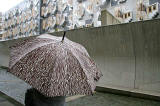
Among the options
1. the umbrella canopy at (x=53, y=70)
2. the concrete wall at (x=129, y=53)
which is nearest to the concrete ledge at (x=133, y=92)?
the concrete wall at (x=129, y=53)

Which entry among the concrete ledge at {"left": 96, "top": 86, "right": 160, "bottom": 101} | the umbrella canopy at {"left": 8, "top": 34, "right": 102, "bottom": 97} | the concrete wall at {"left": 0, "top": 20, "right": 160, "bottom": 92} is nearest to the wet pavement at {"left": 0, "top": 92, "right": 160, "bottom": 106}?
the concrete ledge at {"left": 96, "top": 86, "right": 160, "bottom": 101}

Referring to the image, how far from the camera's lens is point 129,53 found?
4680 millimetres

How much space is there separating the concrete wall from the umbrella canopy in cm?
300

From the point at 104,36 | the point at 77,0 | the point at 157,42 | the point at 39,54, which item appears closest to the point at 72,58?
the point at 39,54

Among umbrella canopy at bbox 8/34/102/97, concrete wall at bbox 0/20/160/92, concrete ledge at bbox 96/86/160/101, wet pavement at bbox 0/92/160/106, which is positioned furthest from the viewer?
concrete wall at bbox 0/20/160/92

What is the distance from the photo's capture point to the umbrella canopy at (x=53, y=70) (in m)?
1.53

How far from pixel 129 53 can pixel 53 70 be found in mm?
3542

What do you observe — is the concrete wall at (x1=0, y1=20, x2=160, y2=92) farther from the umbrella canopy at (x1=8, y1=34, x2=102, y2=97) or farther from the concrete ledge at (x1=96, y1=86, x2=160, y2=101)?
the umbrella canopy at (x1=8, y1=34, x2=102, y2=97)

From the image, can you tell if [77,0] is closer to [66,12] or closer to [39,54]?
[66,12]

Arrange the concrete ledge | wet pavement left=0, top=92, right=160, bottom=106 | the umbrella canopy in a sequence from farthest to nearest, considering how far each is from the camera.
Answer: the concrete ledge → wet pavement left=0, top=92, right=160, bottom=106 → the umbrella canopy

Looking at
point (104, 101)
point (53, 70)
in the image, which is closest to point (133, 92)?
point (104, 101)

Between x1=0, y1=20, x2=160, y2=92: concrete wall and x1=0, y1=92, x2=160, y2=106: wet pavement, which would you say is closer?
x1=0, y1=92, x2=160, y2=106: wet pavement

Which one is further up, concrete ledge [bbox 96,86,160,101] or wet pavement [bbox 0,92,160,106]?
concrete ledge [bbox 96,86,160,101]

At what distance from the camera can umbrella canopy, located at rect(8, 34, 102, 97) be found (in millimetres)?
1525
